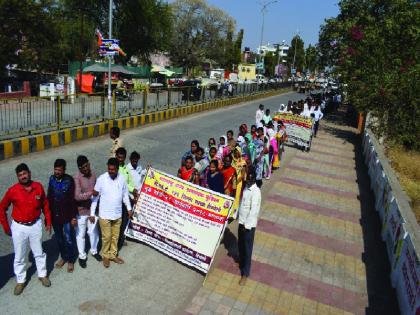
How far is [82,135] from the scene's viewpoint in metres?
14.5

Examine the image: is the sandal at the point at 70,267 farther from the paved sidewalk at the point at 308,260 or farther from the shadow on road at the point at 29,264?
the paved sidewalk at the point at 308,260

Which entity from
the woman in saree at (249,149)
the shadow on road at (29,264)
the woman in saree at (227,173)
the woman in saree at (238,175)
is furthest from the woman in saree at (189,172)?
the woman in saree at (249,149)

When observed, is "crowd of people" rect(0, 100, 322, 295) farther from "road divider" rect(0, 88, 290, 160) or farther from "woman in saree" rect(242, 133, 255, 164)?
"road divider" rect(0, 88, 290, 160)

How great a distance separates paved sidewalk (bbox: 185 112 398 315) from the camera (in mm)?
5598

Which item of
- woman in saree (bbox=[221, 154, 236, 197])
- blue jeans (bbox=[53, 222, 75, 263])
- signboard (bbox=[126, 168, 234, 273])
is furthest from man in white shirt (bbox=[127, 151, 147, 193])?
woman in saree (bbox=[221, 154, 236, 197])

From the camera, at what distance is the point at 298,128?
1644cm

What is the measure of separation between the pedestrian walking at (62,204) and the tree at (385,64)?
610 inches

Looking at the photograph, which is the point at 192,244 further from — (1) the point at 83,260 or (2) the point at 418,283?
(2) the point at 418,283

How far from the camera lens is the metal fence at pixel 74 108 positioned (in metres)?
11.9

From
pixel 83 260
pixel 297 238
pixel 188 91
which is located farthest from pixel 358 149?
pixel 83 260

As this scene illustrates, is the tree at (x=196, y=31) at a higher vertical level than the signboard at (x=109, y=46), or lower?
higher

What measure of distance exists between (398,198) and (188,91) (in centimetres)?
1694

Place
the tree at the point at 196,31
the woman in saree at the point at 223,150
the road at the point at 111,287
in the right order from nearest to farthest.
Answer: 1. the road at the point at 111,287
2. the woman in saree at the point at 223,150
3. the tree at the point at 196,31

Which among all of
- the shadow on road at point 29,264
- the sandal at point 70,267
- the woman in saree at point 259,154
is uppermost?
the woman in saree at point 259,154
